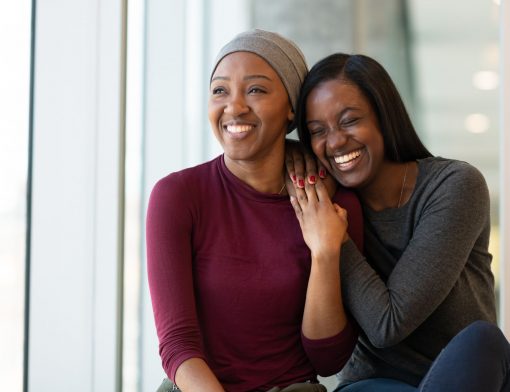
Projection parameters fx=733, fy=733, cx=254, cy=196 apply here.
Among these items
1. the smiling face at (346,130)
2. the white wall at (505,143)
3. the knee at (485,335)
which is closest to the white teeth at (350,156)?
the smiling face at (346,130)

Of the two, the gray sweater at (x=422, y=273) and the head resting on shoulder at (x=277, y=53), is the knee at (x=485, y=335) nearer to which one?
the gray sweater at (x=422, y=273)

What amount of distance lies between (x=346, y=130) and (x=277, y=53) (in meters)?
0.22

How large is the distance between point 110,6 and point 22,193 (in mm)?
533

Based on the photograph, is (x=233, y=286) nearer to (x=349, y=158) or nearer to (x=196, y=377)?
(x=196, y=377)

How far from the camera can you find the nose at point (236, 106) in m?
1.50

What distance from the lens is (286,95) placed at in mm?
1570

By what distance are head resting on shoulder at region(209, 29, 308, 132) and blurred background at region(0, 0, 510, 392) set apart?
0.40 meters

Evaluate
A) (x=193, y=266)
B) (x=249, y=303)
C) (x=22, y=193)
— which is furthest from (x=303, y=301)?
(x=22, y=193)

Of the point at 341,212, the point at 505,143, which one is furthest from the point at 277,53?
the point at 505,143

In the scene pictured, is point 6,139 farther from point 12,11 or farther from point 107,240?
point 107,240

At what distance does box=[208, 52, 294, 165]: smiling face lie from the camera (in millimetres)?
1517

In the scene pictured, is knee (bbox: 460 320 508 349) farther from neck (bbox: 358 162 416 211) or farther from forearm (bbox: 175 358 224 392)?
forearm (bbox: 175 358 224 392)

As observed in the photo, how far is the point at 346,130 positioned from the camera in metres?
1.54

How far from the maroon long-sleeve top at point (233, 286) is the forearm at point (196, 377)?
0.04 metres
